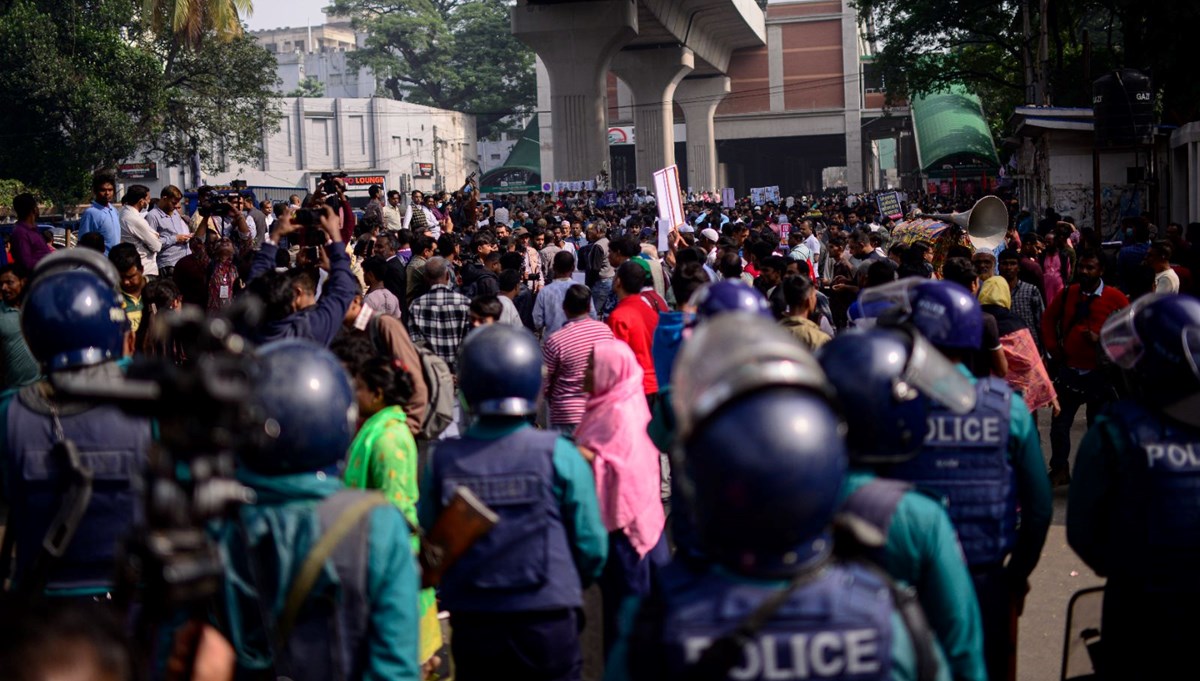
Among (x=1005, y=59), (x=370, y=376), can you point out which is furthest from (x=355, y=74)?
(x=370, y=376)

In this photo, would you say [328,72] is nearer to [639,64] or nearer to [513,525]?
[639,64]

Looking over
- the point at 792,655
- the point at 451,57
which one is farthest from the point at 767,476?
the point at 451,57

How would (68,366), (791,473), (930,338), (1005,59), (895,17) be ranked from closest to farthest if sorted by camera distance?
(791,473), (68,366), (930,338), (895,17), (1005,59)

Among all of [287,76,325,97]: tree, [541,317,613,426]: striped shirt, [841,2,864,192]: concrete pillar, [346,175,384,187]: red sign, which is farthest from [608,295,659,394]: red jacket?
[287,76,325,97]: tree

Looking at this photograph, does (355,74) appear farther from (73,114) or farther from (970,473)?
(970,473)

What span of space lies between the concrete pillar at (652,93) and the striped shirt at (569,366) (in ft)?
156

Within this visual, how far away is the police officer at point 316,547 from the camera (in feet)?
10.2

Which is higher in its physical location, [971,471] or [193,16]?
[193,16]

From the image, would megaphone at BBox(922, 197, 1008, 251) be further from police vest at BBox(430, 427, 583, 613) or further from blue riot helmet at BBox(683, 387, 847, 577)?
blue riot helmet at BBox(683, 387, 847, 577)

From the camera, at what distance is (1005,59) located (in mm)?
48031

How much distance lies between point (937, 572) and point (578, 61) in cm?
3900

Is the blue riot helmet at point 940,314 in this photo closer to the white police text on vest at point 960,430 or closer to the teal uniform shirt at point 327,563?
the white police text on vest at point 960,430

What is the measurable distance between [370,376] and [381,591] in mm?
2043

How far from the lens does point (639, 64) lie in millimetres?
54812
